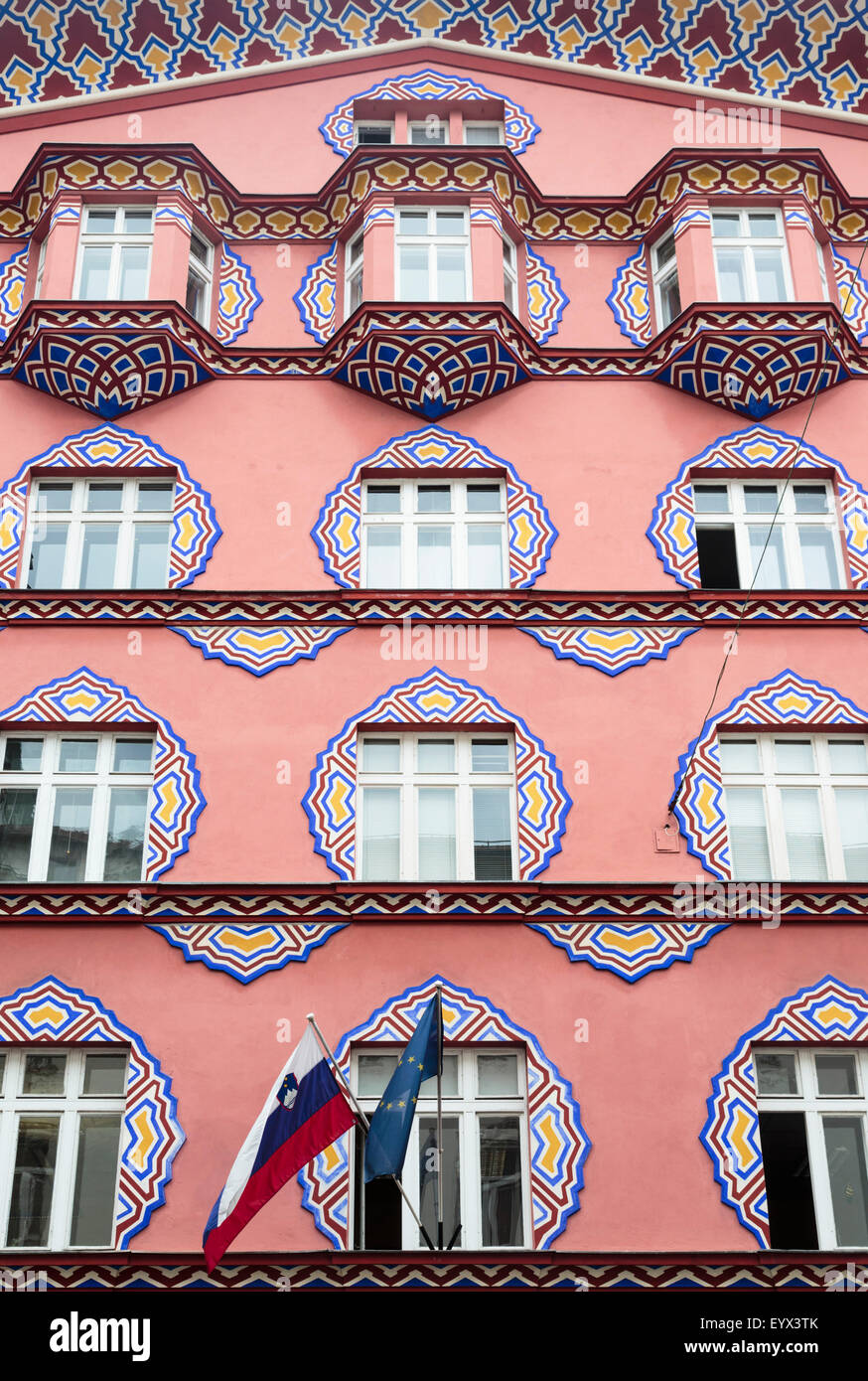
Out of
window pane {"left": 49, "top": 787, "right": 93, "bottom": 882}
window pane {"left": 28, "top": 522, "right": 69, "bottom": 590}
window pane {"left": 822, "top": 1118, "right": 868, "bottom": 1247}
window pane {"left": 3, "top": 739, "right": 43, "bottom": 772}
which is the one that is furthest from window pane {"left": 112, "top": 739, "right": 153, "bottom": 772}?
window pane {"left": 822, "top": 1118, "right": 868, "bottom": 1247}

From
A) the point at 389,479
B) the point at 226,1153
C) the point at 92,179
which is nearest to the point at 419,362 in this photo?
the point at 389,479

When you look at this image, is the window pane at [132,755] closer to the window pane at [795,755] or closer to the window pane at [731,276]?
the window pane at [795,755]

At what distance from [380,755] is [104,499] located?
4.86m

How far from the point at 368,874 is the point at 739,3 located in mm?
14189

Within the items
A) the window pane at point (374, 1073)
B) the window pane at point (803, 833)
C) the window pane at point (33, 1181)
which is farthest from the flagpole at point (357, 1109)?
the window pane at point (803, 833)

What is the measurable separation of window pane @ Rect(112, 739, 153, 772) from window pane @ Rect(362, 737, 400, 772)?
2369mm

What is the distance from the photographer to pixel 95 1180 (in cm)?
1471

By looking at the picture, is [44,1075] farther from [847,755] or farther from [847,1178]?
[847,755]

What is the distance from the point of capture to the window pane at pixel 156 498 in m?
18.6

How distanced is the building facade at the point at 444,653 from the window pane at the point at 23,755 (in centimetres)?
4

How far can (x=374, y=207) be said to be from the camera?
20047 mm
